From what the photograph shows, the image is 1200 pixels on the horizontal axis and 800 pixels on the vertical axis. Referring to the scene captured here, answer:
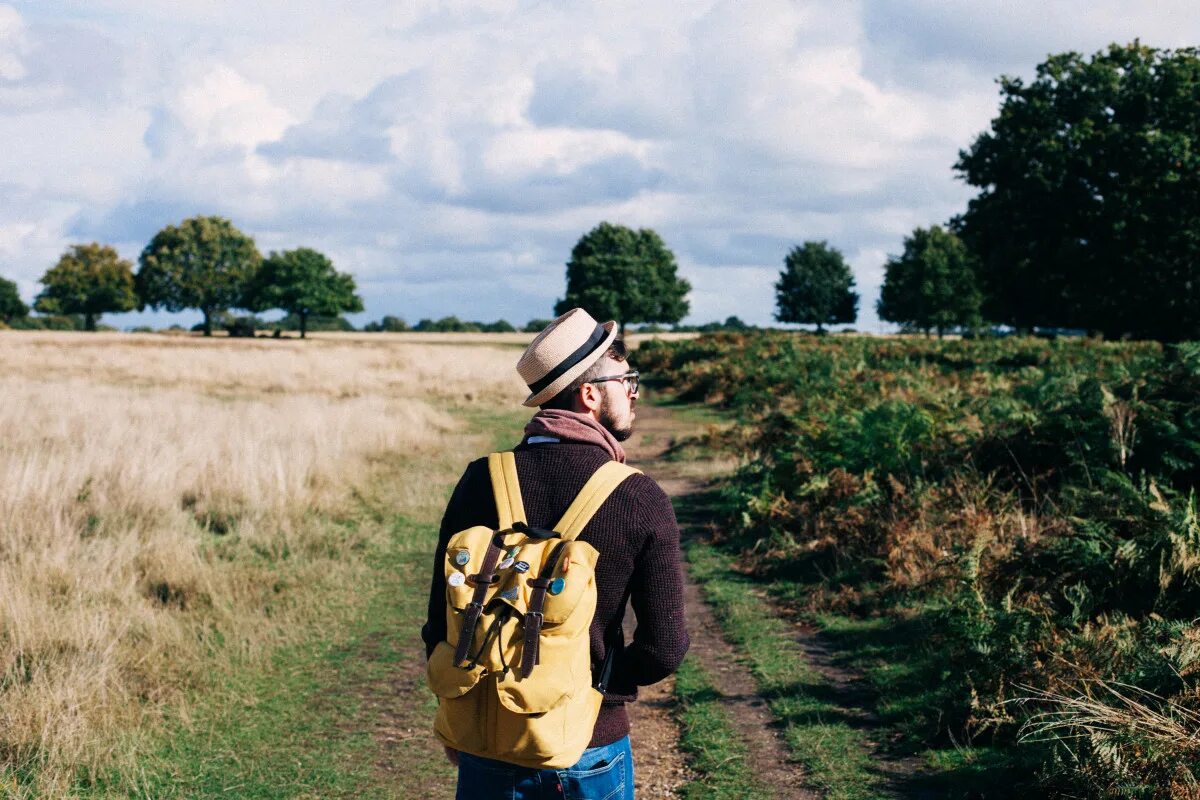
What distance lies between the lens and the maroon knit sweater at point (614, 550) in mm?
2500

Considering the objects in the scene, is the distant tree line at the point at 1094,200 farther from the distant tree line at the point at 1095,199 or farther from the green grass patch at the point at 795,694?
the green grass patch at the point at 795,694

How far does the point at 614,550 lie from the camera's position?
250cm

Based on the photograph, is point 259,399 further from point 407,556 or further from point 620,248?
point 620,248

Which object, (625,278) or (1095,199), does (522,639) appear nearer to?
(1095,199)

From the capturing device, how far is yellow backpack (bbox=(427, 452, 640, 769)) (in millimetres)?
2344

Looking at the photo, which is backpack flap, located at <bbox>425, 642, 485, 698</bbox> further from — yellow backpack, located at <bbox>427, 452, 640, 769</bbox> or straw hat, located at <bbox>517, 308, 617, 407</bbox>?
straw hat, located at <bbox>517, 308, 617, 407</bbox>

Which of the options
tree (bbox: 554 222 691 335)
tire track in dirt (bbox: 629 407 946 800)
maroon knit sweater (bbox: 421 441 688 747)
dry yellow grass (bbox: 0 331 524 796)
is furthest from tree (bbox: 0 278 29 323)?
maroon knit sweater (bbox: 421 441 688 747)

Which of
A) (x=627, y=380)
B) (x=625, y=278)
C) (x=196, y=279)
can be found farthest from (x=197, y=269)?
(x=627, y=380)

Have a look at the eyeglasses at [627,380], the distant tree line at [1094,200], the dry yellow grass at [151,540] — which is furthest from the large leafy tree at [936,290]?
the eyeglasses at [627,380]

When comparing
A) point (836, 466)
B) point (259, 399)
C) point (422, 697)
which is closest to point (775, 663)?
point (422, 697)

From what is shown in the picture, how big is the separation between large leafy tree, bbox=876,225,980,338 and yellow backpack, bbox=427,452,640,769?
8070 centimetres

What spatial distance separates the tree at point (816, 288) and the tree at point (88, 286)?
6486cm

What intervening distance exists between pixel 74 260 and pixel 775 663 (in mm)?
104906

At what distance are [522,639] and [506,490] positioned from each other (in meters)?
0.38
